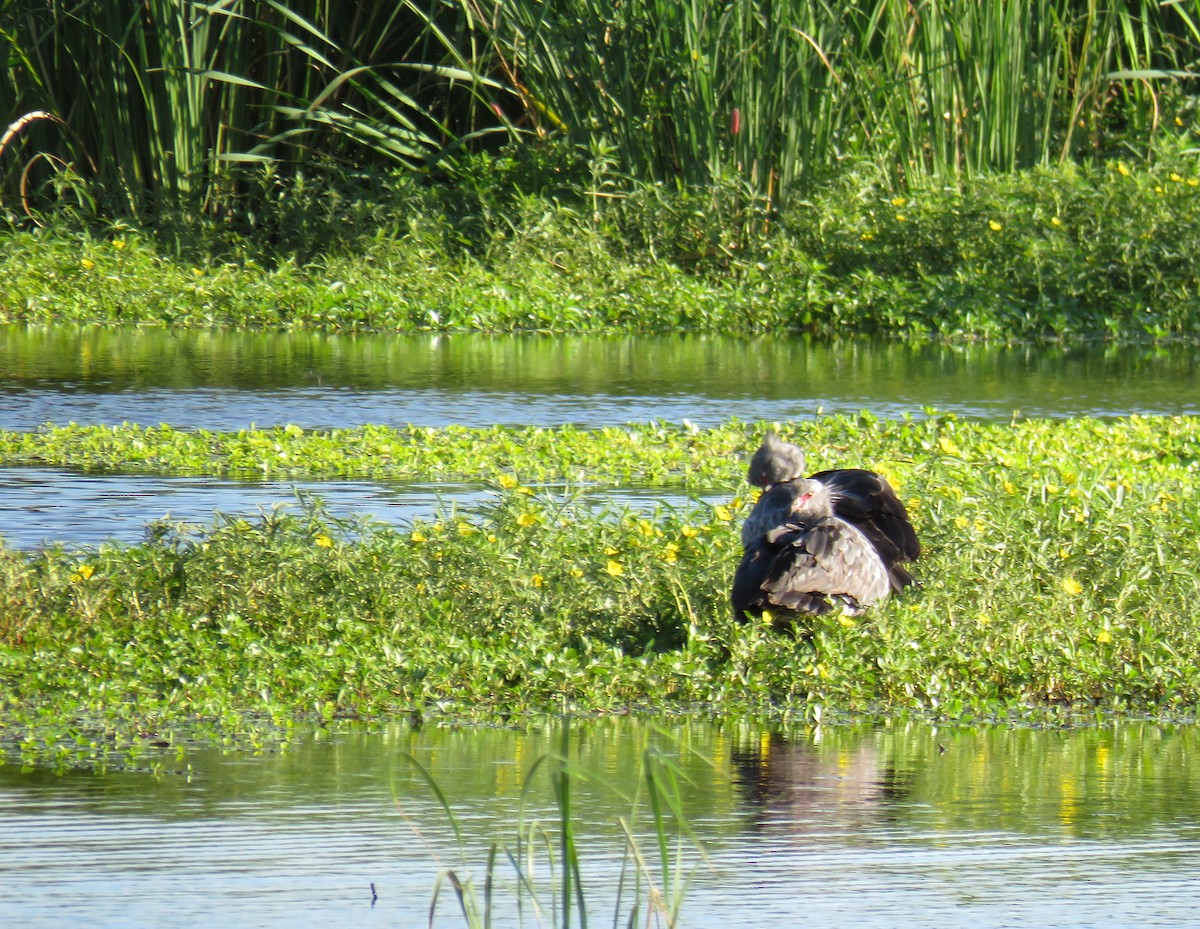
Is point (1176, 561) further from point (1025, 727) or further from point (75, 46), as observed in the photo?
point (75, 46)

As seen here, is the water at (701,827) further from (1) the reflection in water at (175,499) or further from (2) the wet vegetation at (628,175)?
(2) the wet vegetation at (628,175)

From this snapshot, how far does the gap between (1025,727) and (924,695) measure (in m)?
0.32

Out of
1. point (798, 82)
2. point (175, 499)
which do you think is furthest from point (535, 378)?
point (175, 499)

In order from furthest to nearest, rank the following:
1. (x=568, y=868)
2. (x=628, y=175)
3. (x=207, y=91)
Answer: (x=207, y=91) < (x=628, y=175) < (x=568, y=868)

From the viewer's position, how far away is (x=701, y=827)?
4734 millimetres

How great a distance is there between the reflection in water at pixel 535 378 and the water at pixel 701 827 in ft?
19.9

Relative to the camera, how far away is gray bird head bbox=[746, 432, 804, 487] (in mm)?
6375

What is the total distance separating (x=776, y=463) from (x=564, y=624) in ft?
2.60

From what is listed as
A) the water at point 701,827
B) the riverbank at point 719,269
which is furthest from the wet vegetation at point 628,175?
the water at point 701,827

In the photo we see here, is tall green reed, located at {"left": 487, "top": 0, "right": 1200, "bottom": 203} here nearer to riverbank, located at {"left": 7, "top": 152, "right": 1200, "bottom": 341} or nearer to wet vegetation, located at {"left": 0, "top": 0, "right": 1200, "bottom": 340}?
wet vegetation, located at {"left": 0, "top": 0, "right": 1200, "bottom": 340}

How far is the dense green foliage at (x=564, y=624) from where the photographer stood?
5.88 metres

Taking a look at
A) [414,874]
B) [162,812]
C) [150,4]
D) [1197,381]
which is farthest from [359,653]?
[150,4]

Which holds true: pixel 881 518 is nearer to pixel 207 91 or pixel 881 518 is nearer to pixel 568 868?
pixel 568 868

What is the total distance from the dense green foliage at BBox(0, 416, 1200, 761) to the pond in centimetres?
191
